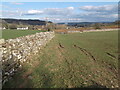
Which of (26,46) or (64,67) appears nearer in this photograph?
(64,67)

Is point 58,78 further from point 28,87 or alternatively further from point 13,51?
point 13,51

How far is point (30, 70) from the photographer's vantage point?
6789mm

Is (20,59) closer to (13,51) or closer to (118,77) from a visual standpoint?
(13,51)

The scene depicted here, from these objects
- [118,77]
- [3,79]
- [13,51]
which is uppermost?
[13,51]

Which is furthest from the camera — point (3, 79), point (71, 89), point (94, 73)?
point (94, 73)

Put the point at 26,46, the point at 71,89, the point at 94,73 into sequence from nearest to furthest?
the point at 71,89 < the point at 94,73 < the point at 26,46

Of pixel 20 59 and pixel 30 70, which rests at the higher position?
pixel 20 59

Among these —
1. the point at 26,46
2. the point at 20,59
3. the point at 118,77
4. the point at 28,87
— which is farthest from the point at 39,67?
the point at 118,77

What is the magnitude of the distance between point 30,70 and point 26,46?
281 cm

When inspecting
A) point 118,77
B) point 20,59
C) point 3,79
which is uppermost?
point 20,59

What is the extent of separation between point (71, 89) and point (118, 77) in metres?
2.95

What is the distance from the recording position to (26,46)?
9008 millimetres

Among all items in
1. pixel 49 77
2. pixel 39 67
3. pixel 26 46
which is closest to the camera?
pixel 49 77

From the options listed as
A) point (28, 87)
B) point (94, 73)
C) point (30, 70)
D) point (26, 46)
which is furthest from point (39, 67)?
point (94, 73)
